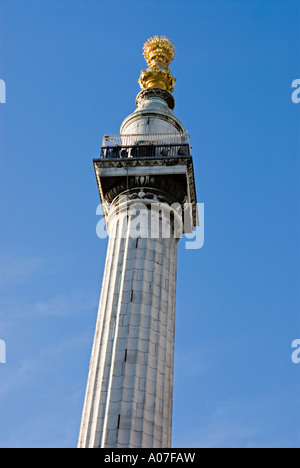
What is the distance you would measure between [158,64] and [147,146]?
9267 millimetres

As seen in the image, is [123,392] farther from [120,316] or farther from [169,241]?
[169,241]

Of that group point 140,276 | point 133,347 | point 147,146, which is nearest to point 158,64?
point 147,146

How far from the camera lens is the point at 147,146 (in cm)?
3781

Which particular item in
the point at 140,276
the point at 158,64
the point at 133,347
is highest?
the point at 158,64

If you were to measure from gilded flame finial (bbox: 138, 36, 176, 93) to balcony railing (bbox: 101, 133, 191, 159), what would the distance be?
18.9ft

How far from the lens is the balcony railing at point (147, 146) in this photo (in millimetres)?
37438

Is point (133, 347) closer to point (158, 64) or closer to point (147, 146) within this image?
point (147, 146)

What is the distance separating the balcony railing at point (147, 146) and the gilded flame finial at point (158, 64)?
577 centimetres

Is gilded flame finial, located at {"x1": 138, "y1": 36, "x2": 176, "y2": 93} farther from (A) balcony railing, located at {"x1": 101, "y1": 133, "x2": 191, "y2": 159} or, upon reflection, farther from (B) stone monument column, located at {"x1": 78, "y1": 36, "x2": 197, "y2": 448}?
(A) balcony railing, located at {"x1": 101, "y1": 133, "x2": 191, "y2": 159}

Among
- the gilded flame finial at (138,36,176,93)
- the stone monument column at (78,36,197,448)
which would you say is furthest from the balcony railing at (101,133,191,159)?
the gilded flame finial at (138,36,176,93)

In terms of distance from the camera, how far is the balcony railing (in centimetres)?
3744
